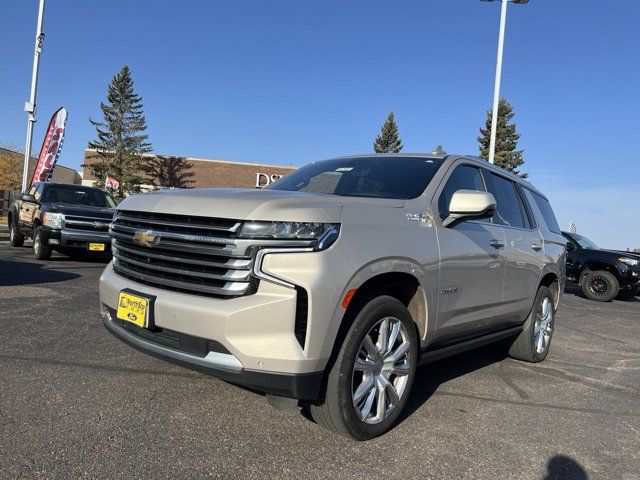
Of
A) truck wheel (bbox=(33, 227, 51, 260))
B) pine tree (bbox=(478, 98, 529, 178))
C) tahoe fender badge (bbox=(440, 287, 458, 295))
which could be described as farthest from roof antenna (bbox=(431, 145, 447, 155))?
pine tree (bbox=(478, 98, 529, 178))

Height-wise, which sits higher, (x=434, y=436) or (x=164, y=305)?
(x=164, y=305)

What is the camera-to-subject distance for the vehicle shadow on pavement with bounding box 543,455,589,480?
284 cm

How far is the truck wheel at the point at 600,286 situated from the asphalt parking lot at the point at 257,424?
8.68m

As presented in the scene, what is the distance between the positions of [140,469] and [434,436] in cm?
176

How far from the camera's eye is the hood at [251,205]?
2.73 meters

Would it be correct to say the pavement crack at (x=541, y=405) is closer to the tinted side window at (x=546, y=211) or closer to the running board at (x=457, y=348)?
the running board at (x=457, y=348)

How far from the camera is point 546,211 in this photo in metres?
6.09

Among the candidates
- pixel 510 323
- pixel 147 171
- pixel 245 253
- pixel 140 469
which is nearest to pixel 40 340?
pixel 140 469

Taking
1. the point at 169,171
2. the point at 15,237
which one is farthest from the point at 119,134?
the point at 15,237

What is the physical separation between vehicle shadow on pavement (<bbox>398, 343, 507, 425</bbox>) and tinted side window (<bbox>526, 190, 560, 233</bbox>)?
61.0 inches

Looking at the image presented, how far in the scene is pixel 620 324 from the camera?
9148 millimetres

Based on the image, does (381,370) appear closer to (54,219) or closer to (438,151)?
(438,151)

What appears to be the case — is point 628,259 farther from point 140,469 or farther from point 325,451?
point 140,469

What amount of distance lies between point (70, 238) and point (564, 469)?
30.9 ft
